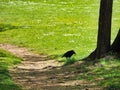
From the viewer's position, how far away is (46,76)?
22172 mm

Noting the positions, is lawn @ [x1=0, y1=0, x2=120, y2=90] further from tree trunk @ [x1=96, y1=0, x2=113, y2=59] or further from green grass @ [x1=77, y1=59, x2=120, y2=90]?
tree trunk @ [x1=96, y1=0, x2=113, y2=59]

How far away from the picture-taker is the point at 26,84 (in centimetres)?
1959

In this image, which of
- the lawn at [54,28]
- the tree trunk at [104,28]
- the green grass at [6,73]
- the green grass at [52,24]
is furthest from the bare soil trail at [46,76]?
the green grass at [52,24]

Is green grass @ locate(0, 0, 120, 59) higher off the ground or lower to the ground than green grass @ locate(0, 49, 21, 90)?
lower

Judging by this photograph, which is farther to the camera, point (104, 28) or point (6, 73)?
point (104, 28)

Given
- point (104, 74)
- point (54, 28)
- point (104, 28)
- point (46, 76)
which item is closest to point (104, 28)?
point (104, 28)

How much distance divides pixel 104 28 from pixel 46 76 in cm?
432

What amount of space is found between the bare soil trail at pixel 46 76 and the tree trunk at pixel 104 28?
1770mm

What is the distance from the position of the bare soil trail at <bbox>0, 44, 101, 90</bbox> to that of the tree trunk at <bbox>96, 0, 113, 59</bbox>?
1.77 m

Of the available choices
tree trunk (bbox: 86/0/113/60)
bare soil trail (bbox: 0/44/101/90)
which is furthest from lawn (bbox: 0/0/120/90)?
tree trunk (bbox: 86/0/113/60)

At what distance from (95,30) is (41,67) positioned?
20.8 m

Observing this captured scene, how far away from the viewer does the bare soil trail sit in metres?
19.0

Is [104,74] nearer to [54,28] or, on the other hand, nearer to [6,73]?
[6,73]

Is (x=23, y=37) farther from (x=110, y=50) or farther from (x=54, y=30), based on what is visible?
(x=110, y=50)
